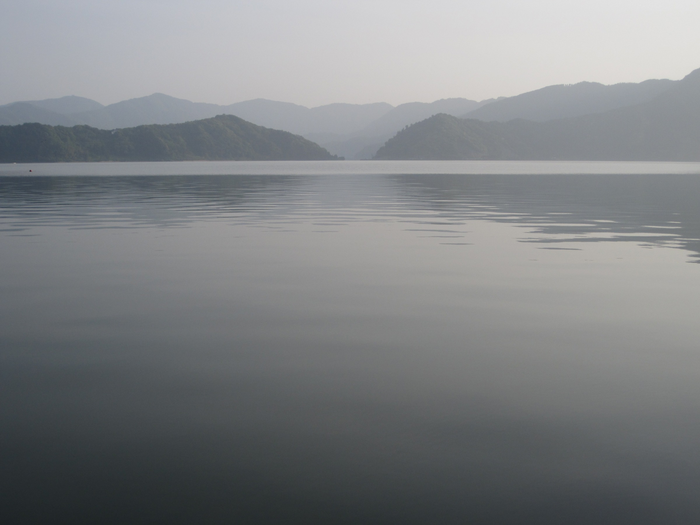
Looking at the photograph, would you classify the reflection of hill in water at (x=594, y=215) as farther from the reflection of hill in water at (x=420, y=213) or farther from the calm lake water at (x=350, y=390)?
the calm lake water at (x=350, y=390)

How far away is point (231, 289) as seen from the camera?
11867 mm

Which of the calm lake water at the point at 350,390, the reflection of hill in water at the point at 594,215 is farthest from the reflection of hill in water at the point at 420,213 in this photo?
the calm lake water at the point at 350,390

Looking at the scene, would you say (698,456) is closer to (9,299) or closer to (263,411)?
(263,411)

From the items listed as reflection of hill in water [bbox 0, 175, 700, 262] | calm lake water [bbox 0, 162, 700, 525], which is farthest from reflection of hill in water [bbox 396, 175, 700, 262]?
calm lake water [bbox 0, 162, 700, 525]

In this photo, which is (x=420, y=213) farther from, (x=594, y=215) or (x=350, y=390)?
(x=350, y=390)

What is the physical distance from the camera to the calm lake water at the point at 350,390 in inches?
171

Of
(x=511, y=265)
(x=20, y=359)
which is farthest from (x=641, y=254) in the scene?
(x=20, y=359)

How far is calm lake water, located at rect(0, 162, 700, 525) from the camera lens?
14.3ft

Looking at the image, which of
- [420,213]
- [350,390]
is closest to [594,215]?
[420,213]

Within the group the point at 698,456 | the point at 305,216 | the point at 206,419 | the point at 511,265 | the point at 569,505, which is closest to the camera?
the point at 569,505

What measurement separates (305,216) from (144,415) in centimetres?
2195

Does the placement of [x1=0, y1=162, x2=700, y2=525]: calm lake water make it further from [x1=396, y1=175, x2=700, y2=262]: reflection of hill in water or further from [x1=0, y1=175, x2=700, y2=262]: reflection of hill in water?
[x1=0, y1=175, x2=700, y2=262]: reflection of hill in water

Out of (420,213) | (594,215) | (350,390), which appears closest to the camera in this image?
(350,390)

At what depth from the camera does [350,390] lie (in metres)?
6.39
